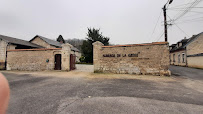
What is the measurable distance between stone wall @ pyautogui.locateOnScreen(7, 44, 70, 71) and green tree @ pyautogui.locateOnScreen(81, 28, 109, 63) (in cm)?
1086

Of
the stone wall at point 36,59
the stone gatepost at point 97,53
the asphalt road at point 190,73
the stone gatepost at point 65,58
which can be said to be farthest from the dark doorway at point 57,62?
the asphalt road at point 190,73

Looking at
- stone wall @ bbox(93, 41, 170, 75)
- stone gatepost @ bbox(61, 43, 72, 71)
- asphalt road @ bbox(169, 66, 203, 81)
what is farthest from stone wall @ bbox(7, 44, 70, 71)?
asphalt road @ bbox(169, 66, 203, 81)

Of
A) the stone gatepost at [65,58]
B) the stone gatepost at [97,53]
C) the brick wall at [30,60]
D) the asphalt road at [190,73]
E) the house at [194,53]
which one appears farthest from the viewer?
the house at [194,53]

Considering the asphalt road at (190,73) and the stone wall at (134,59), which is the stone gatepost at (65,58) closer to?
the stone wall at (134,59)

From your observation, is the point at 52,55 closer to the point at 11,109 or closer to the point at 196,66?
the point at 11,109

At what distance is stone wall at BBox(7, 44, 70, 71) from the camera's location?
989 cm

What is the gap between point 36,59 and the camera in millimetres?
10242

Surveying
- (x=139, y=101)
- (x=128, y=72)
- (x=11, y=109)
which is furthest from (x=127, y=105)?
(x=128, y=72)

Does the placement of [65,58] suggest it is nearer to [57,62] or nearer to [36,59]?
[57,62]

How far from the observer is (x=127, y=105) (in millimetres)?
2787

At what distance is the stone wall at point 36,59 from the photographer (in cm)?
989

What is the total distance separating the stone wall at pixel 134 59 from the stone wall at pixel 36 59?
13.0 ft

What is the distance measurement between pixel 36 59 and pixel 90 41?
45.1 ft

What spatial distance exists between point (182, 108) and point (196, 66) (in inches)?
657
